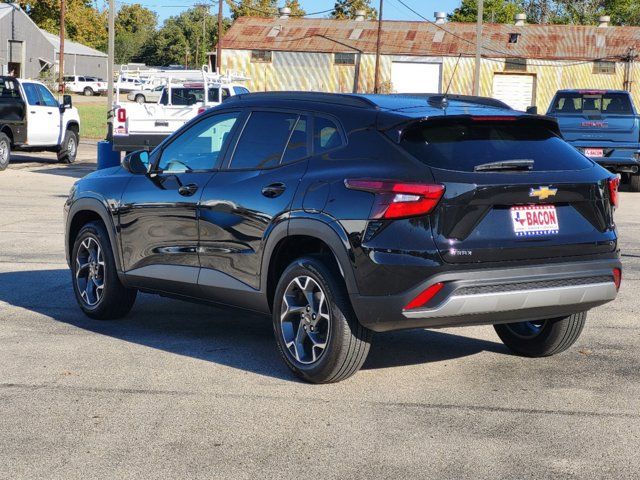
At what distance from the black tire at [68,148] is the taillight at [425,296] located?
72.1 ft

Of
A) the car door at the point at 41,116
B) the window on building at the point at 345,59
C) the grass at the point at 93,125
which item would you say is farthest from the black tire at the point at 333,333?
the window on building at the point at 345,59

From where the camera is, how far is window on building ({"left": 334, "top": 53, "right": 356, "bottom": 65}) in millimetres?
65562

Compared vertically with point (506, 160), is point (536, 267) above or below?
below

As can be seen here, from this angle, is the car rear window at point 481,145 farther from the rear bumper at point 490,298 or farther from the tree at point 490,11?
the tree at point 490,11

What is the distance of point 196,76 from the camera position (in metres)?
26.9

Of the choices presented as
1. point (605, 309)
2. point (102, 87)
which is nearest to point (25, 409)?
point (605, 309)

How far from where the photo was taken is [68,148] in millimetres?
27156

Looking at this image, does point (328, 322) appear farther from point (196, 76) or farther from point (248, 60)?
point (248, 60)

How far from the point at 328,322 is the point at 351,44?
199 feet

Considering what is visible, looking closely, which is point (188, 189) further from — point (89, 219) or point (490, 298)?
point (490, 298)

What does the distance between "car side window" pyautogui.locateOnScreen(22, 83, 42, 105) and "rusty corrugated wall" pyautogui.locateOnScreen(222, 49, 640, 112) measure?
39.3 meters

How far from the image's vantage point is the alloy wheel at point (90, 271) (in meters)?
8.42

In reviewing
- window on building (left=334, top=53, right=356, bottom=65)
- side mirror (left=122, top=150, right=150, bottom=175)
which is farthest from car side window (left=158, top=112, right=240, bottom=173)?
window on building (left=334, top=53, right=356, bottom=65)

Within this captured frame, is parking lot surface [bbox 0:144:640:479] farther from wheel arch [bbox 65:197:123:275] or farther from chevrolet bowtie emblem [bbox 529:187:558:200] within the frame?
chevrolet bowtie emblem [bbox 529:187:558:200]
